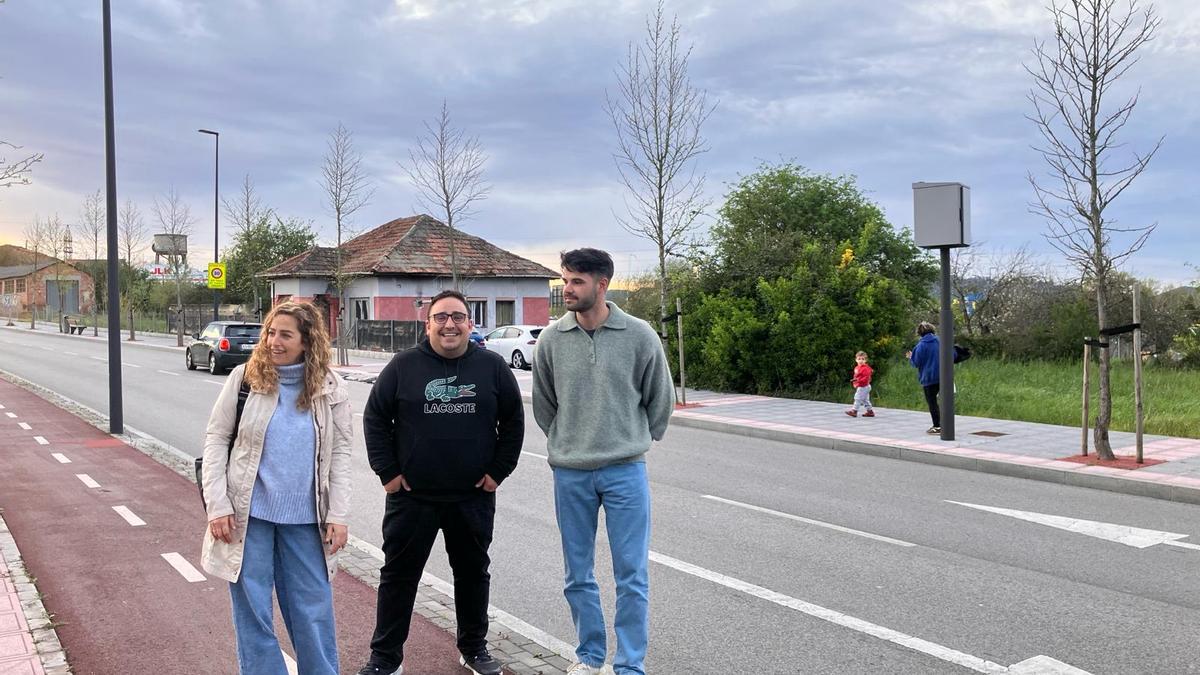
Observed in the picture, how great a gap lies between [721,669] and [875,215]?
94.3 feet

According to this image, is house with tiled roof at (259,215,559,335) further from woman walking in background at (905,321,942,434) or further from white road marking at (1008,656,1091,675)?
white road marking at (1008,656,1091,675)

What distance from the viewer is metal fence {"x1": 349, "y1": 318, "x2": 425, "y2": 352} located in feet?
111

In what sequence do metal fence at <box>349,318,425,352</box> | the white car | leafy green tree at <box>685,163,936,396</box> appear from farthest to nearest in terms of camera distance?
1. metal fence at <box>349,318,425,352</box>
2. the white car
3. leafy green tree at <box>685,163,936,396</box>

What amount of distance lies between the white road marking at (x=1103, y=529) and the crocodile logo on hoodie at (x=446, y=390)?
228 inches

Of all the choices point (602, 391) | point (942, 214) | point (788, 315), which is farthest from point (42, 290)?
point (602, 391)

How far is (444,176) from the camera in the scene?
93.8ft

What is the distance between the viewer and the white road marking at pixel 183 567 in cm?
574

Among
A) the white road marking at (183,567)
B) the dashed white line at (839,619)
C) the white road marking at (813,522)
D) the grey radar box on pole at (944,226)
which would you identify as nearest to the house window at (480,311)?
the grey radar box on pole at (944,226)

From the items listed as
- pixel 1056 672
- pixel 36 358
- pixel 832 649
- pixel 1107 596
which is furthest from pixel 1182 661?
pixel 36 358

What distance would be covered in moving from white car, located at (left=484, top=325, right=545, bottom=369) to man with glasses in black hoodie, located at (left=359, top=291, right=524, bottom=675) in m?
23.7

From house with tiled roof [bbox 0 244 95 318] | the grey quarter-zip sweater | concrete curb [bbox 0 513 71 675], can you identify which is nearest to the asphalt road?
the grey quarter-zip sweater

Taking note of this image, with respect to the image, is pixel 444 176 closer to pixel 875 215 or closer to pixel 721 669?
pixel 875 215

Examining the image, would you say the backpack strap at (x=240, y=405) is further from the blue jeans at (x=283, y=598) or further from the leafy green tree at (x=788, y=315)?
the leafy green tree at (x=788, y=315)

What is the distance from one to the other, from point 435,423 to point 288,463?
65cm
